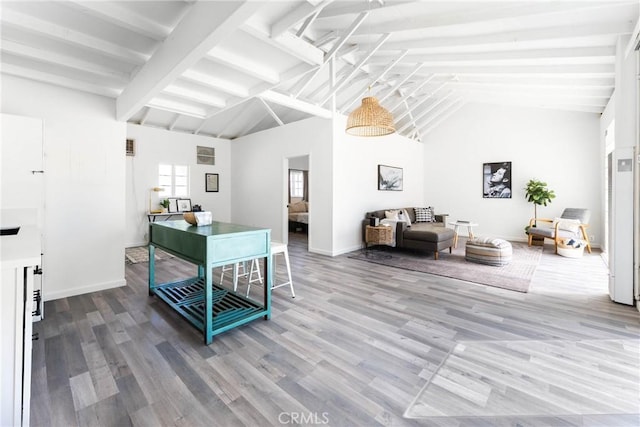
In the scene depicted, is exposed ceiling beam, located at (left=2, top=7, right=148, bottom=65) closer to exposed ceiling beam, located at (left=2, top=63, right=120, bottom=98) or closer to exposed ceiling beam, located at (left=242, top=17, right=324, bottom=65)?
exposed ceiling beam, located at (left=2, top=63, right=120, bottom=98)

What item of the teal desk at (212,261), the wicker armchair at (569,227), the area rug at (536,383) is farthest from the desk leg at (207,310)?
the wicker armchair at (569,227)

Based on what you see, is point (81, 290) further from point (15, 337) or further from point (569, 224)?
point (569, 224)

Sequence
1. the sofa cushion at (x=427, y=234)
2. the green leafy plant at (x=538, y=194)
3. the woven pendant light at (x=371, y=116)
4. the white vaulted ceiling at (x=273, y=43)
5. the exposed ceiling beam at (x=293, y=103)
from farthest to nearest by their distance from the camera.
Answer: the green leafy plant at (x=538, y=194), the sofa cushion at (x=427, y=234), the exposed ceiling beam at (x=293, y=103), the woven pendant light at (x=371, y=116), the white vaulted ceiling at (x=273, y=43)

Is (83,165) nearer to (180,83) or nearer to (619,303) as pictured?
(180,83)

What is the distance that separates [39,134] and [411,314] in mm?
4003

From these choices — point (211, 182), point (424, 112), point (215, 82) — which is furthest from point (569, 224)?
point (211, 182)

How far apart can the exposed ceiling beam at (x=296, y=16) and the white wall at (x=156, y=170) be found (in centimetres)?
526

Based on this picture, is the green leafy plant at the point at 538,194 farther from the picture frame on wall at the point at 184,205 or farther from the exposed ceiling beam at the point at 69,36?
the picture frame on wall at the point at 184,205

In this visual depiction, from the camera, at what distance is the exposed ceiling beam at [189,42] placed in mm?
1646

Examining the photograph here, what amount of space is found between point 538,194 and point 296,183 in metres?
7.07

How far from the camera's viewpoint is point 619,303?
9.72 ft

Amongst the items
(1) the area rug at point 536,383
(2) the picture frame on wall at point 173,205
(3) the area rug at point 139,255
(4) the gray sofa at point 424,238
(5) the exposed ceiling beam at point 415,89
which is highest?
(5) the exposed ceiling beam at point 415,89

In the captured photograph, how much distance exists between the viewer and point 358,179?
19.4 feet

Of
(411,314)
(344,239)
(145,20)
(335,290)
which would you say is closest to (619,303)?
(411,314)
